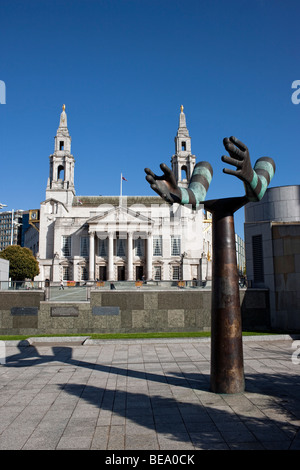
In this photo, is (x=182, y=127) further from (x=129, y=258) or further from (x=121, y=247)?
(x=129, y=258)

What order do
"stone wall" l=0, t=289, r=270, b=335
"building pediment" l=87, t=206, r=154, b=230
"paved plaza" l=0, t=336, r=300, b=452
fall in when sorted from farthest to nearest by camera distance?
"building pediment" l=87, t=206, r=154, b=230
"stone wall" l=0, t=289, r=270, b=335
"paved plaza" l=0, t=336, r=300, b=452

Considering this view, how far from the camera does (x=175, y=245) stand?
217 feet

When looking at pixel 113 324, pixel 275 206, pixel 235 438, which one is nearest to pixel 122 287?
pixel 113 324

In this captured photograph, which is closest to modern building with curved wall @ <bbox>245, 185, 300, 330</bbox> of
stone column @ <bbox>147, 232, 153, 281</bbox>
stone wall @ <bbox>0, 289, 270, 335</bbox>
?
stone wall @ <bbox>0, 289, 270, 335</bbox>

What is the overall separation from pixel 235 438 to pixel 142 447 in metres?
1.60

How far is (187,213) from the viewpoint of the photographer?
70875 millimetres

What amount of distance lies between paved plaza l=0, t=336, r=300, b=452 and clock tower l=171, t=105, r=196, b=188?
212ft

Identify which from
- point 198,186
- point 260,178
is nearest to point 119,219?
point 198,186

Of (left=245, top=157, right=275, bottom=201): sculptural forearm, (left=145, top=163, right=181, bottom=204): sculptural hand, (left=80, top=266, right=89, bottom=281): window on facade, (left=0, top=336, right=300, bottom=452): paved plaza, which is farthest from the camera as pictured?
(left=80, top=266, right=89, bottom=281): window on facade

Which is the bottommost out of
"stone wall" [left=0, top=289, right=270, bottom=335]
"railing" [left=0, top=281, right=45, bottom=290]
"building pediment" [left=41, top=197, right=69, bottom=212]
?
"stone wall" [left=0, top=289, right=270, bottom=335]

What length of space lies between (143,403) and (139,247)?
5834 centimetres

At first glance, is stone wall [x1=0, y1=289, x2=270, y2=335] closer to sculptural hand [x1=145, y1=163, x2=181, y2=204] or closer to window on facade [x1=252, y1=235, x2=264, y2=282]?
window on facade [x1=252, y1=235, x2=264, y2=282]

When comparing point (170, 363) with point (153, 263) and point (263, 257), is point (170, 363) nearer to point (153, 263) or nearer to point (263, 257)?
point (263, 257)

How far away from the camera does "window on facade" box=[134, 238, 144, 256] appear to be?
6619cm
